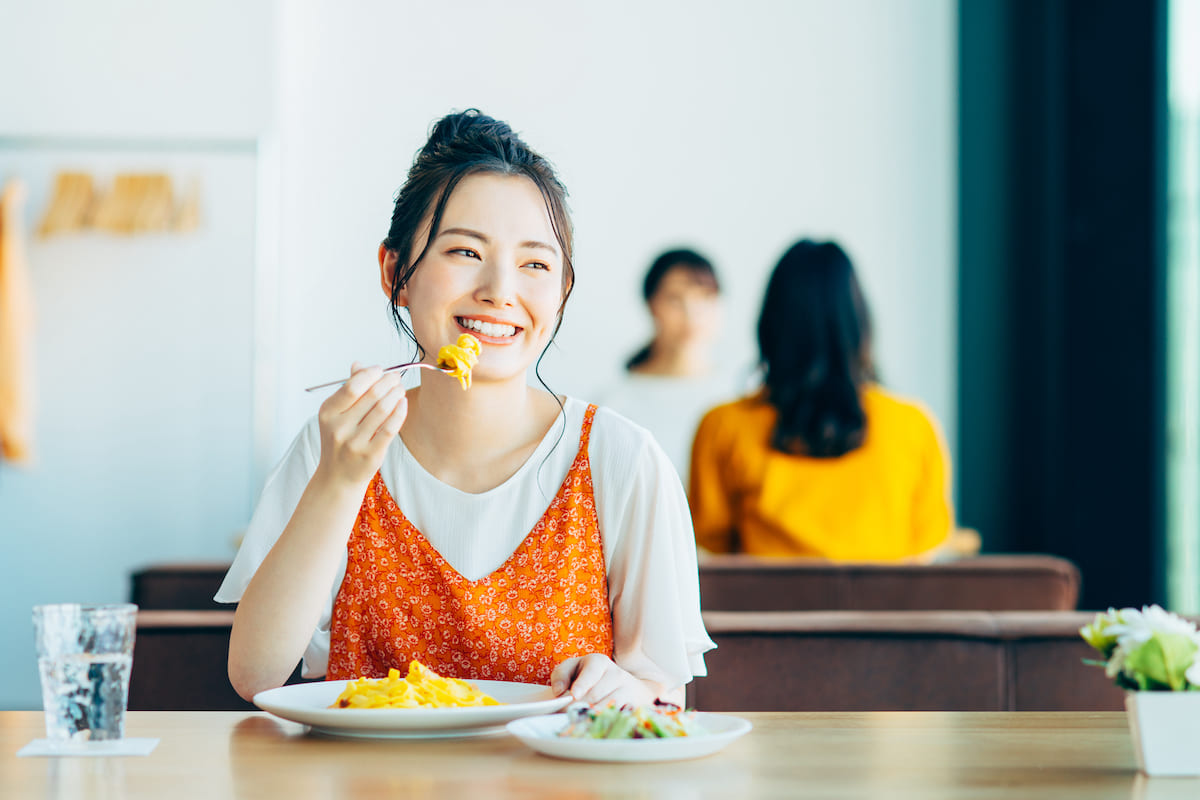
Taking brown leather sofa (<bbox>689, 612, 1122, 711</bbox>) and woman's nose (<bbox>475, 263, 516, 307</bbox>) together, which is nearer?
woman's nose (<bbox>475, 263, 516, 307</bbox>)

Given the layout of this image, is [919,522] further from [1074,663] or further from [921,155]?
[921,155]

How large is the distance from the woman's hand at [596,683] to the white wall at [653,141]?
3.84 meters

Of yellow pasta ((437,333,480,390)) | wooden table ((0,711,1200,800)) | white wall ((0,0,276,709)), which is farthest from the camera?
white wall ((0,0,276,709))

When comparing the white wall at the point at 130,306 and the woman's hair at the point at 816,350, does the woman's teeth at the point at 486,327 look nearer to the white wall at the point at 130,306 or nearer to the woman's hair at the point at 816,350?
the woman's hair at the point at 816,350

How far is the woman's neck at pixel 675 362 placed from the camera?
5.00 meters

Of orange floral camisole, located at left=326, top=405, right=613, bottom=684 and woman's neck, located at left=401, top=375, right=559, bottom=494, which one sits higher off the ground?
woman's neck, located at left=401, top=375, right=559, bottom=494

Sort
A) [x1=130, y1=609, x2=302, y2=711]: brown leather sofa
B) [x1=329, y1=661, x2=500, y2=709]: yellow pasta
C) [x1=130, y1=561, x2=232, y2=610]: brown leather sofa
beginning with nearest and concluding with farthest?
[x1=329, y1=661, x2=500, y2=709]: yellow pasta, [x1=130, y1=609, x2=302, y2=711]: brown leather sofa, [x1=130, y1=561, x2=232, y2=610]: brown leather sofa

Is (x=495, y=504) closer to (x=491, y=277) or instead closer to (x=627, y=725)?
(x=491, y=277)

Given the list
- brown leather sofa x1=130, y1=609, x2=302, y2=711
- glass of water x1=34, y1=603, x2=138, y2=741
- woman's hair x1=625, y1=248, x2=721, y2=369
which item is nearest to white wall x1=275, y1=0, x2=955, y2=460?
woman's hair x1=625, y1=248, x2=721, y2=369

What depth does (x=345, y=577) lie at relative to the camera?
1442 mm

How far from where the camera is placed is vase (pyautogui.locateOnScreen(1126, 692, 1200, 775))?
A: 882 mm

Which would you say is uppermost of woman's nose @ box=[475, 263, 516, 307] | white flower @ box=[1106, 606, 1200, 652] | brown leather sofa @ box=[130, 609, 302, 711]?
woman's nose @ box=[475, 263, 516, 307]

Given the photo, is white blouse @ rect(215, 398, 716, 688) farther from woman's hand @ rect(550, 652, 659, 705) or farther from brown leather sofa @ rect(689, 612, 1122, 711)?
brown leather sofa @ rect(689, 612, 1122, 711)

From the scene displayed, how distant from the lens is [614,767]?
0.89 m
